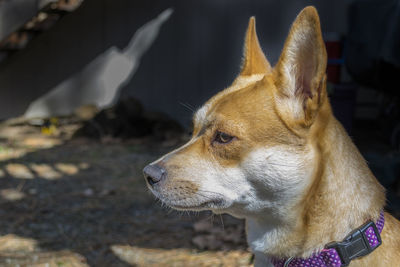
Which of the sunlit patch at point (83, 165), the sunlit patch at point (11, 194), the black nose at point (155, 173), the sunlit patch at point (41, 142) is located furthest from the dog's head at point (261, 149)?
the sunlit patch at point (41, 142)

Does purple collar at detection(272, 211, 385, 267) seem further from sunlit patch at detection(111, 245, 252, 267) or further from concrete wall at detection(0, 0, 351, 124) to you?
concrete wall at detection(0, 0, 351, 124)

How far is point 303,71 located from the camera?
235 cm

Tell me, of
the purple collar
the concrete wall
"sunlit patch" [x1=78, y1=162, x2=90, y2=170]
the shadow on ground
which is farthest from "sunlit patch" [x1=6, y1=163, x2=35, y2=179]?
the purple collar

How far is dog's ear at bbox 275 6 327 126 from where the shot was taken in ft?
7.20

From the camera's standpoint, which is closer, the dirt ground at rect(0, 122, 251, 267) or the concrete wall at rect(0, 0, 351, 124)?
the dirt ground at rect(0, 122, 251, 267)

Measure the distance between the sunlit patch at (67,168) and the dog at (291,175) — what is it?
4.04m

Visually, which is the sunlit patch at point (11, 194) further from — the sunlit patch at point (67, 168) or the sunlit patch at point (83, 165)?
the sunlit patch at point (83, 165)

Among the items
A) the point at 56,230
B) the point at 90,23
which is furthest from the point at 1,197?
the point at 90,23

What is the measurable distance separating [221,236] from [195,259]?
20.3 inches

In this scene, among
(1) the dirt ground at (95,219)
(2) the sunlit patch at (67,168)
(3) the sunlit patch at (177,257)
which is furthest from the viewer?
(2) the sunlit patch at (67,168)

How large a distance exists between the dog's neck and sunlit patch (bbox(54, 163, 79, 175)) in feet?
14.1

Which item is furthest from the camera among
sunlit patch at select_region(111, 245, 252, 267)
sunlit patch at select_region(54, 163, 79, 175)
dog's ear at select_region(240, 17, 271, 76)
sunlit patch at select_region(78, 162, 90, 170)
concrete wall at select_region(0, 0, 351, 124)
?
concrete wall at select_region(0, 0, 351, 124)

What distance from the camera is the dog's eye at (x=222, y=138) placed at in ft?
7.95

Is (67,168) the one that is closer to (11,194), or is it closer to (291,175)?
(11,194)
